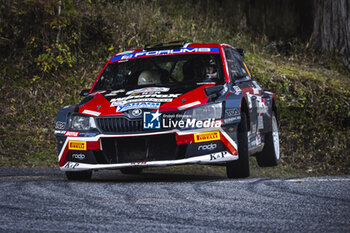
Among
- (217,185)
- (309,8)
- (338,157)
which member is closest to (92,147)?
(217,185)

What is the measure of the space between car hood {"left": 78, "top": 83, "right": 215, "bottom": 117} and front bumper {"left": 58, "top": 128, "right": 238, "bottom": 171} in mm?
291

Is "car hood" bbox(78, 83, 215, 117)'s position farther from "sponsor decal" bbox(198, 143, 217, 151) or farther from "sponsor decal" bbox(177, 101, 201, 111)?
"sponsor decal" bbox(198, 143, 217, 151)

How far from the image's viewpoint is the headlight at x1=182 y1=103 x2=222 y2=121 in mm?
7230

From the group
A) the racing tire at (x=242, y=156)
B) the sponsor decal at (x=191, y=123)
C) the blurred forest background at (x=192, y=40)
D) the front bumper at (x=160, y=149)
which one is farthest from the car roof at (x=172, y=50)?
the blurred forest background at (x=192, y=40)

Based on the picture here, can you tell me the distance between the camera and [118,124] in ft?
24.0

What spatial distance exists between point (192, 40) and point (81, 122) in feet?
33.3

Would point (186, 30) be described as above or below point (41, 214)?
below

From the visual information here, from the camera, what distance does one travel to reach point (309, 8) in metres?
19.9

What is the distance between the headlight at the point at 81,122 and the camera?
24.5 feet

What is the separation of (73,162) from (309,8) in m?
13.8

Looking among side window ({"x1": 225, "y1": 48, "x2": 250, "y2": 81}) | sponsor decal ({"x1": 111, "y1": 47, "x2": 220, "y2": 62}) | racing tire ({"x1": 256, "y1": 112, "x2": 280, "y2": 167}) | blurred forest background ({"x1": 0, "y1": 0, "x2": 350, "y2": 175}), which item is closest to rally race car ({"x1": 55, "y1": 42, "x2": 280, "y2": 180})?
side window ({"x1": 225, "y1": 48, "x2": 250, "y2": 81})

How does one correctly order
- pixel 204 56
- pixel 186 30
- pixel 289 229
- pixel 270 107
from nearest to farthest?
pixel 289 229, pixel 204 56, pixel 270 107, pixel 186 30

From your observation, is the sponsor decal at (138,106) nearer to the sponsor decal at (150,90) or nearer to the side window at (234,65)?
the sponsor decal at (150,90)

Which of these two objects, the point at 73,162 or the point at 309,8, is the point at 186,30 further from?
the point at 73,162
